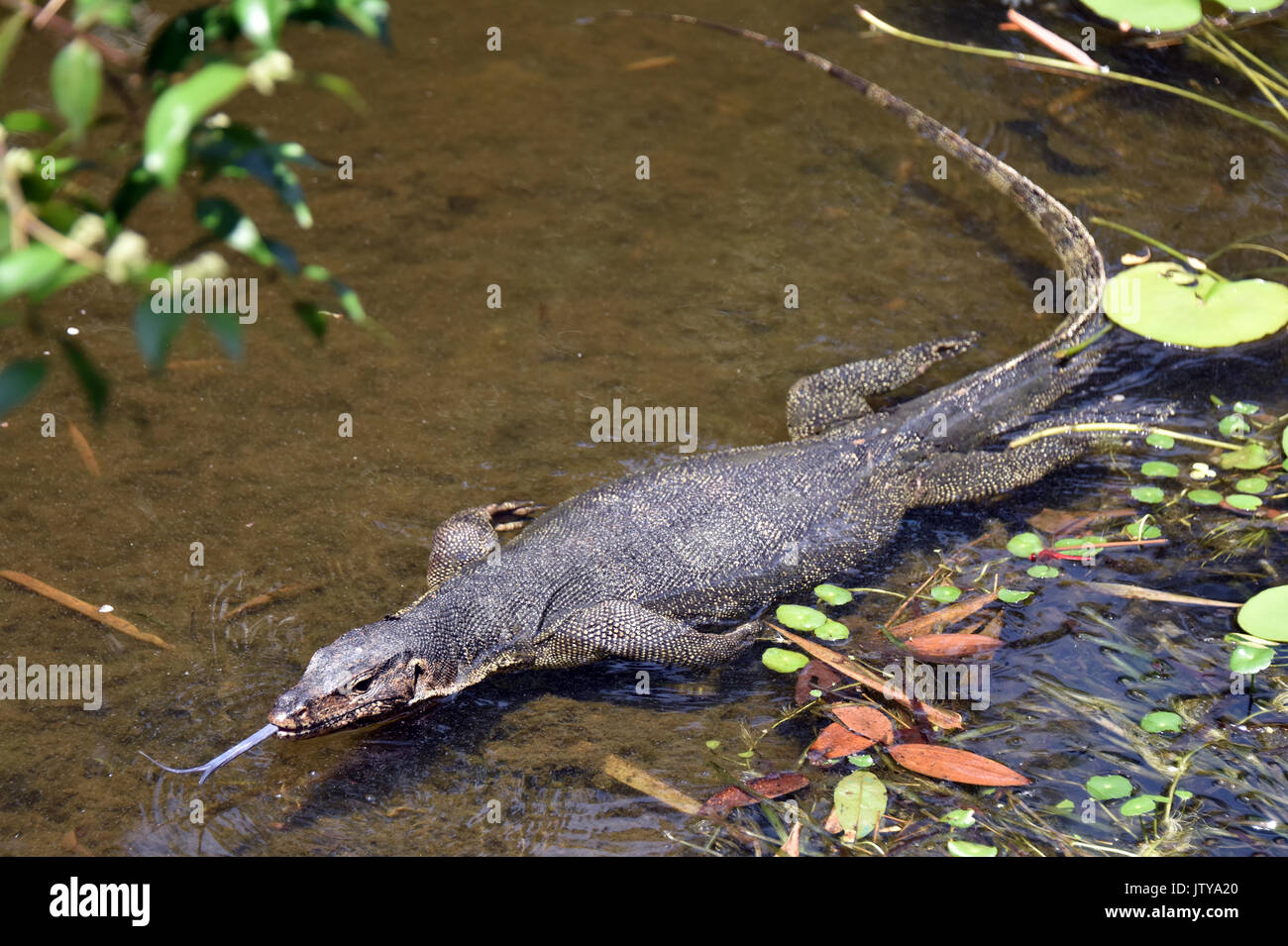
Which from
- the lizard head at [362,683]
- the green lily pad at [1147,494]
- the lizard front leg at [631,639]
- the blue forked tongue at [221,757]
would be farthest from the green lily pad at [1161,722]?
the blue forked tongue at [221,757]

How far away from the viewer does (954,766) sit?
209 inches

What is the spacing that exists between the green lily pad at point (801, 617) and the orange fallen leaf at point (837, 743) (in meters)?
0.64

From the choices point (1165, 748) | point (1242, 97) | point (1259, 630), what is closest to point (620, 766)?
point (1165, 748)

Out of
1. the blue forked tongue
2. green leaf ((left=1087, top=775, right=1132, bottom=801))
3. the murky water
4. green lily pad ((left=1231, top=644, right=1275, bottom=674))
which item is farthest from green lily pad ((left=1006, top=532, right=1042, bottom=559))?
the blue forked tongue

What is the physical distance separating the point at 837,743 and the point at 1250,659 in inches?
85.5

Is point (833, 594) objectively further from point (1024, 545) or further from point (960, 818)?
point (960, 818)

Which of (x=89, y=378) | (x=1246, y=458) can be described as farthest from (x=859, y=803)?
(x=89, y=378)

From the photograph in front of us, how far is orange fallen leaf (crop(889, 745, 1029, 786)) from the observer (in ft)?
17.2

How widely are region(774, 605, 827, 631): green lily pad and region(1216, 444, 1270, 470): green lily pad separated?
313 centimetres

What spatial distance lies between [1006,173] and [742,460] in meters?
4.21

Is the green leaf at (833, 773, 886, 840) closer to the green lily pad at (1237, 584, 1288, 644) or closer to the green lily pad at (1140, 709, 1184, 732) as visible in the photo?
the green lily pad at (1140, 709, 1184, 732)

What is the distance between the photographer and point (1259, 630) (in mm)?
5730

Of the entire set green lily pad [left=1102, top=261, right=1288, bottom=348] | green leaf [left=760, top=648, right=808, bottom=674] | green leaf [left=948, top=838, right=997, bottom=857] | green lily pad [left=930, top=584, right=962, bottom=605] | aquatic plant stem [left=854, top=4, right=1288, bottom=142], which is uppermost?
aquatic plant stem [left=854, top=4, right=1288, bottom=142]
